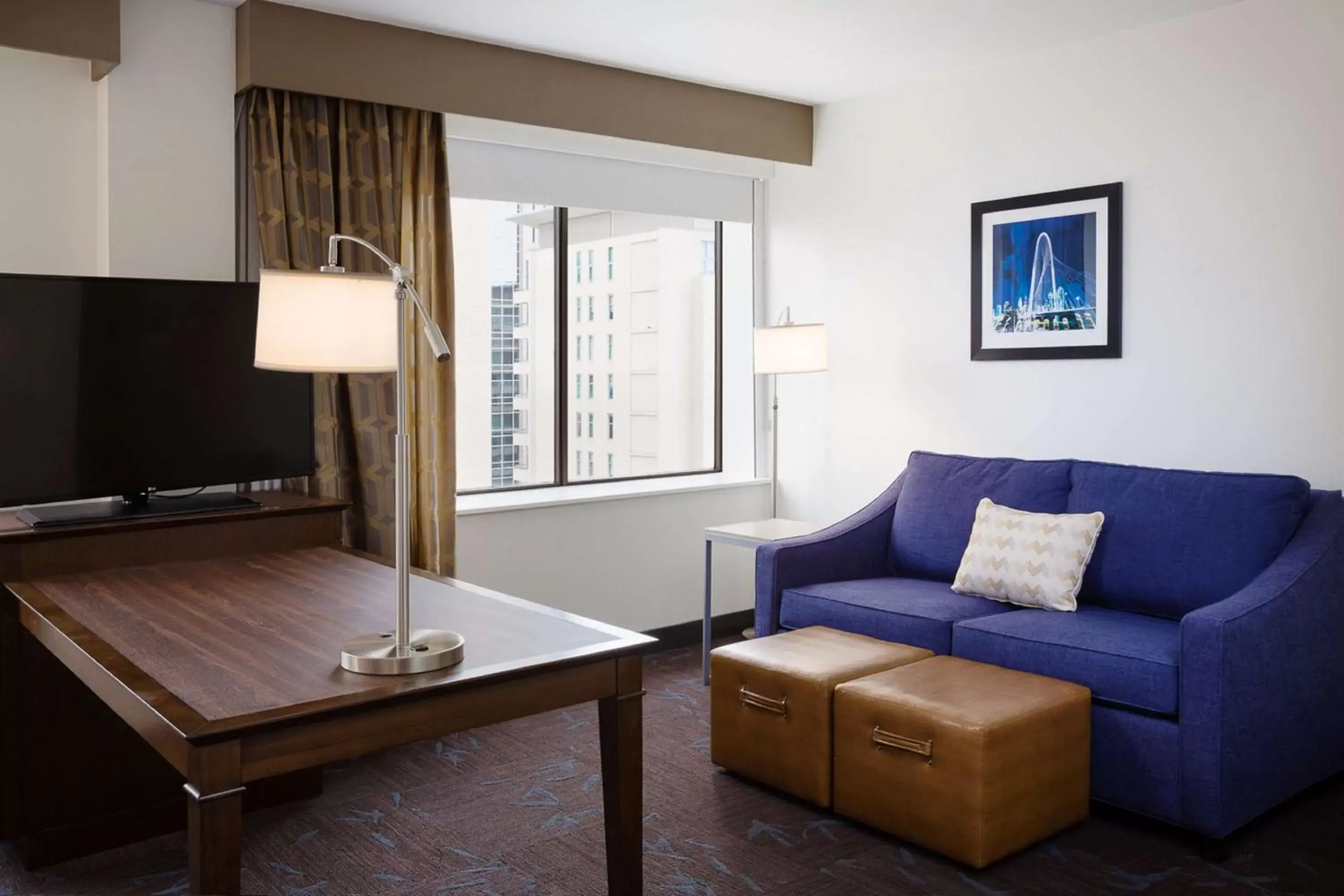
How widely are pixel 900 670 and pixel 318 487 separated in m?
2.04

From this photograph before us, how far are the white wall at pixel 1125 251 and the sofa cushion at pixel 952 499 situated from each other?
1.07 ft

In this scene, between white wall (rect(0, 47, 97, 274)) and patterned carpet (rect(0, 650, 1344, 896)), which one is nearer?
patterned carpet (rect(0, 650, 1344, 896))

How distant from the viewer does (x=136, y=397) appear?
129 inches

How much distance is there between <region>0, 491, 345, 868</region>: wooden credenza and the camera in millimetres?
2873

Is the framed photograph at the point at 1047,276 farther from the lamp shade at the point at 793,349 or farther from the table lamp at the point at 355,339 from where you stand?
the table lamp at the point at 355,339

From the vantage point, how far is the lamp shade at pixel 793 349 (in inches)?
191

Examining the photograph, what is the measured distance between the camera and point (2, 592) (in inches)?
113

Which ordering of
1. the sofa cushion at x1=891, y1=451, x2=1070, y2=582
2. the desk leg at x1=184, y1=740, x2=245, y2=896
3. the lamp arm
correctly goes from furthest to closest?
the sofa cushion at x1=891, y1=451, x2=1070, y2=582
the lamp arm
the desk leg at x1=184, y1=740, x2=245, y2=896

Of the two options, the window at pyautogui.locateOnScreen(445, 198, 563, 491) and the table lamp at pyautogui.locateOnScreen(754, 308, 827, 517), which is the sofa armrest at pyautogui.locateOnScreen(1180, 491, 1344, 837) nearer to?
the table lamp at pyautogui.locateOnScreen(754, 308, 827, 517)

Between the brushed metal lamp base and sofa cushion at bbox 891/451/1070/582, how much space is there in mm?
2479

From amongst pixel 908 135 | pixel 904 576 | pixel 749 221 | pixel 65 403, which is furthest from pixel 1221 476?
pixel 65 403

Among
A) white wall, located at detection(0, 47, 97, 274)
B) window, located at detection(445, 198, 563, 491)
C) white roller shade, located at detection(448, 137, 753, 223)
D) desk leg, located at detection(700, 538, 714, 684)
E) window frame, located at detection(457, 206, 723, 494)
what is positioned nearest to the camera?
white wall, located at detection(0, 47, 97, 274)

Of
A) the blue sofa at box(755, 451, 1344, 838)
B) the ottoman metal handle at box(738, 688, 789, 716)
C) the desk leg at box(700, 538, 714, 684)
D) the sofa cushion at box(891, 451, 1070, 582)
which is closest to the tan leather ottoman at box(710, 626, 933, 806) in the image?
the ottoman metal handle at box(738, 688, 789, 716)

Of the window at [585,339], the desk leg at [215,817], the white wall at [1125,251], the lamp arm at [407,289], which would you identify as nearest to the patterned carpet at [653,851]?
the desk leg at [215,817]
